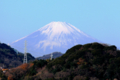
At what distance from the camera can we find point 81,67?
31.7m

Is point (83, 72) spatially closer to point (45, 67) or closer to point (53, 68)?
point (53, 68)

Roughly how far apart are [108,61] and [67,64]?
435 cm

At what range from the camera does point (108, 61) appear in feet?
106

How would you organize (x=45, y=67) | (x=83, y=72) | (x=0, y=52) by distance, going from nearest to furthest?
(x=83, y=72) < (x=45, y=67) < (x=0, y=52)

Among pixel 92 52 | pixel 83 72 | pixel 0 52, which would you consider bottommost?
pixel 83 72

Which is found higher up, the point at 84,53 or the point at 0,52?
the point at 0,52

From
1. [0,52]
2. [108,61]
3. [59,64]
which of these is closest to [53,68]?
[59,64]

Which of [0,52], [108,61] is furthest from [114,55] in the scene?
[0,52]

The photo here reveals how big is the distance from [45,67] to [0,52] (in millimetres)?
58508

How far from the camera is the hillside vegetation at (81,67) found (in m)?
30.7

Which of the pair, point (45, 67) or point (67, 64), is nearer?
point (67, 64)

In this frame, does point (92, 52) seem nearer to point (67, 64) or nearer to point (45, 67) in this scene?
point (67, 64)

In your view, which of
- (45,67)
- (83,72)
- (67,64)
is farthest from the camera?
(45,67)

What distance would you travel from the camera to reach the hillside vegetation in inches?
1209
